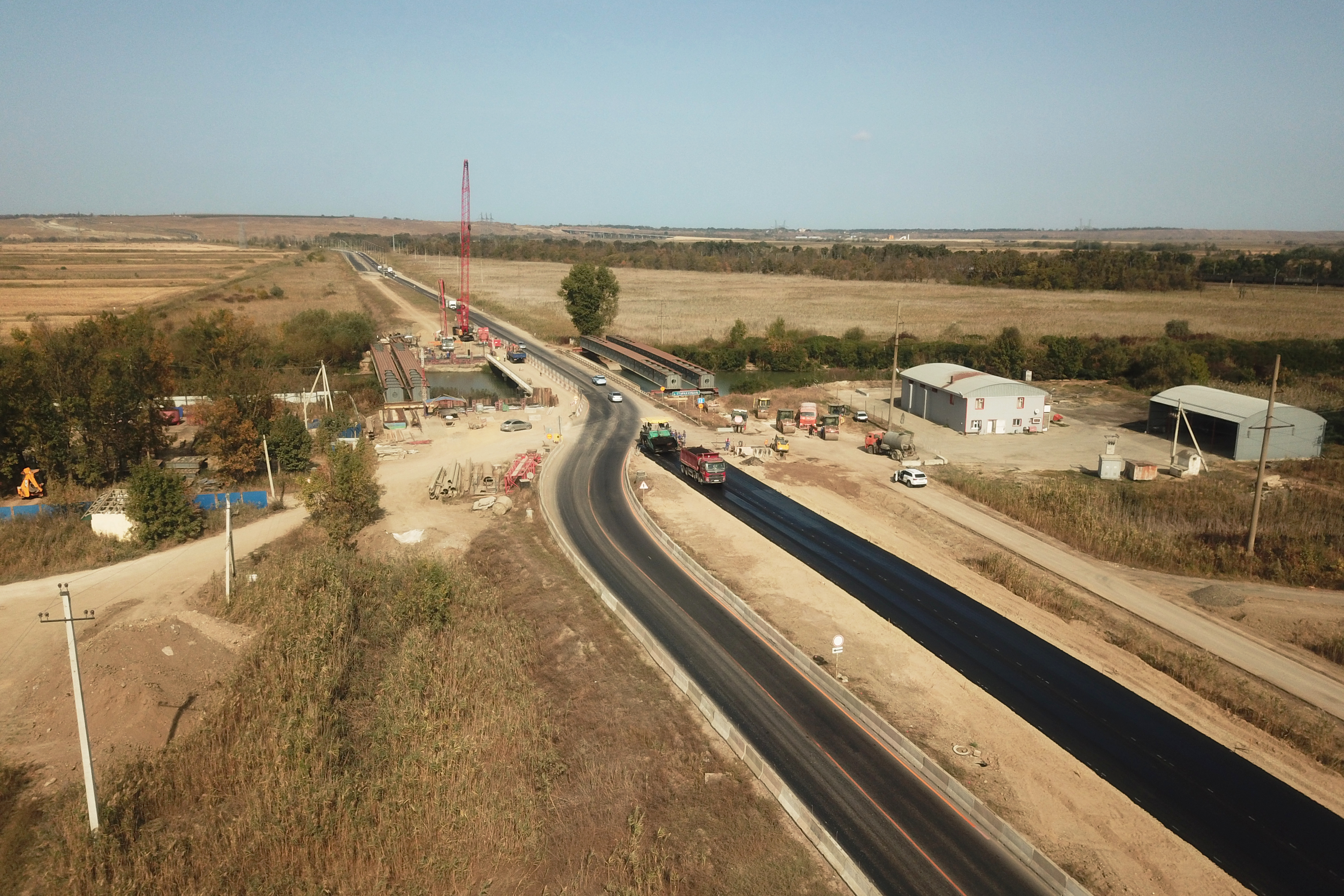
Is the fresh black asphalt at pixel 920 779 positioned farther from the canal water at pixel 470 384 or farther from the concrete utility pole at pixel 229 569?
the canal water at pixel 470 384

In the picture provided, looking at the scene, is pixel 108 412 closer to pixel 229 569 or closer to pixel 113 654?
pixel 229 569

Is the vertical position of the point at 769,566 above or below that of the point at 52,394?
below

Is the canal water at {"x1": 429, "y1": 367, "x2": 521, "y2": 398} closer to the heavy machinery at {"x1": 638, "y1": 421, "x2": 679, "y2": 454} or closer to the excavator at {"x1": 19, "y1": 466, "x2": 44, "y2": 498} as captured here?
the heavy machinery at {"x1": 638, "y1": 421, "x2": 679, "y2": 454}

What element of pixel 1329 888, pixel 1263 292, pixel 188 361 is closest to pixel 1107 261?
pixel 1263 292

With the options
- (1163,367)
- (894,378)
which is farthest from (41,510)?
(1163,367)

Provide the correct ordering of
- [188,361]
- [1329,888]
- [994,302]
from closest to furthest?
[1329,888]
[188,361]
[994,302]

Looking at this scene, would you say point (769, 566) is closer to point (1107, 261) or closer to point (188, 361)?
point (188, 361)
